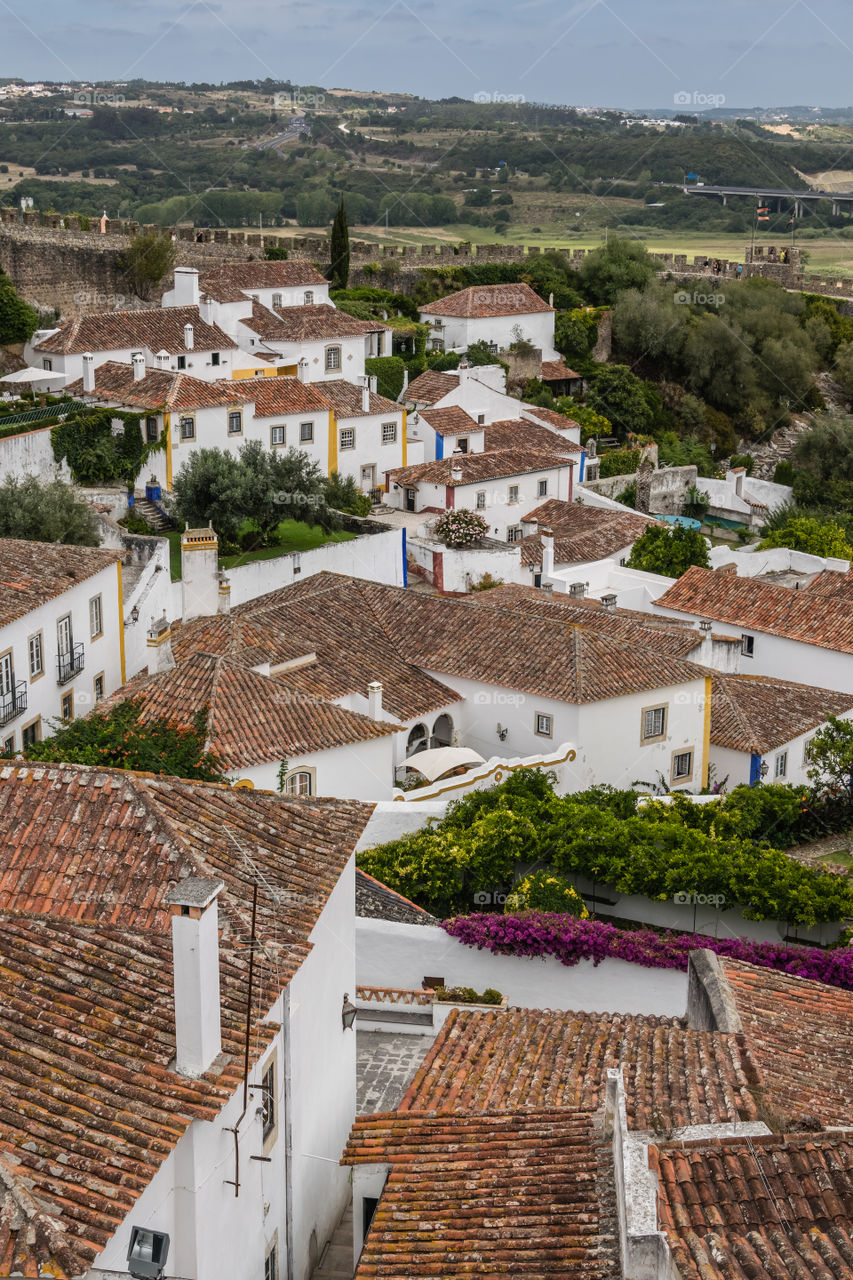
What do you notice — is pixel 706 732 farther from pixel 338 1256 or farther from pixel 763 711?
pixel 338 1256

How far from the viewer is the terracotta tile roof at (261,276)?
1800 inches

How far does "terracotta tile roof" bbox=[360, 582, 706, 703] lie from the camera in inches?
922

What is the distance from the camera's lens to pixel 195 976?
883 cm

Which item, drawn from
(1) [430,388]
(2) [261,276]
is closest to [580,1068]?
(1) [430,388]

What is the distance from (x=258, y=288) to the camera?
152 feet

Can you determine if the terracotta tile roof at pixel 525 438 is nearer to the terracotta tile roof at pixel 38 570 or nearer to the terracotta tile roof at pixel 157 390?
the terracotta tile roof at pixel 157 390

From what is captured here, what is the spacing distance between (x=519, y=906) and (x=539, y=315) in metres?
37.6

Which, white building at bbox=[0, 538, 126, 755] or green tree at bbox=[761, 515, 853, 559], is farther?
green tree at bbox=[761, 515, 853, 559]

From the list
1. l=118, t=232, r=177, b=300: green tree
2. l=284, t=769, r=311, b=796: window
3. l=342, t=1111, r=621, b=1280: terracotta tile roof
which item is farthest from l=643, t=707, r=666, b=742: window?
l=118, t=232, r=177, b=300: green tree

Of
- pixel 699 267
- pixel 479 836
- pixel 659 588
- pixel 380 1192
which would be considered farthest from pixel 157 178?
pixel 380 1192

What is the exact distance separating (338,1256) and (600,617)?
16.4 meters

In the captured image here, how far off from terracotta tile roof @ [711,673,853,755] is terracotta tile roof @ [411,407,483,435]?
15.4 metres

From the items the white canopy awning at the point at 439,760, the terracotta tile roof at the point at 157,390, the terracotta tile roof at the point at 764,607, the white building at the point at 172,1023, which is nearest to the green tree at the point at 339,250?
the terracotta tile roof at the point at 157,390

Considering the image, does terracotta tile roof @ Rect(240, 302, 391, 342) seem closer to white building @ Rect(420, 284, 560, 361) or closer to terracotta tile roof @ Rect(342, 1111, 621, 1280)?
white building @ Rect(420, 284, 560, 361)
